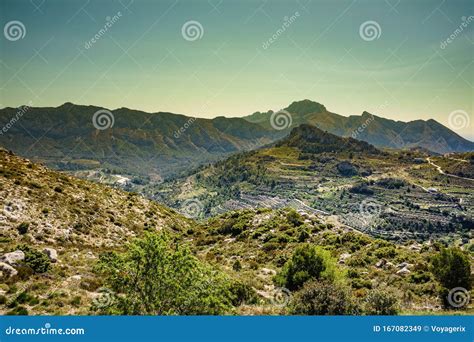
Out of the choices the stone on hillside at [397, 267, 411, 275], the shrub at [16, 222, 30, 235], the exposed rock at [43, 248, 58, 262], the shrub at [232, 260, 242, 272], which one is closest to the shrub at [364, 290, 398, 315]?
the stone on hillside at [397, 267, 411, 275]

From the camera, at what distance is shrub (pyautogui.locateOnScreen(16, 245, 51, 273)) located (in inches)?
844

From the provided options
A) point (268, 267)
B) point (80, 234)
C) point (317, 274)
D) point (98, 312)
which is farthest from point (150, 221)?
point (98, 312)

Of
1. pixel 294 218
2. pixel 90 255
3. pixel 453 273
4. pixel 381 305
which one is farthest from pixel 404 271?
pixel 90 255

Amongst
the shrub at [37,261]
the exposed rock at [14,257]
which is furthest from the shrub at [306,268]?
the exposed rock at [14,257]

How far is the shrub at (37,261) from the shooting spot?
21.4 m

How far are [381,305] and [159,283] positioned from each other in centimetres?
926

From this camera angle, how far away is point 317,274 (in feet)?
71.8

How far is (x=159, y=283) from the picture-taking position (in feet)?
45.2
